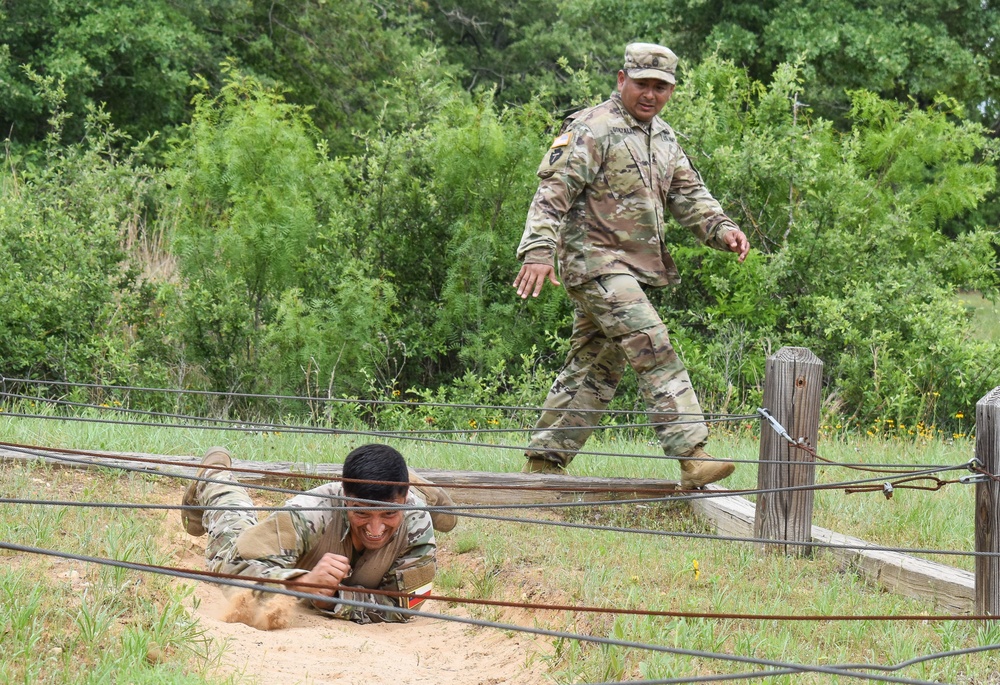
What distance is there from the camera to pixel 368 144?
11211 mm

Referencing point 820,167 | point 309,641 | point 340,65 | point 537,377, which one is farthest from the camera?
point 340,65

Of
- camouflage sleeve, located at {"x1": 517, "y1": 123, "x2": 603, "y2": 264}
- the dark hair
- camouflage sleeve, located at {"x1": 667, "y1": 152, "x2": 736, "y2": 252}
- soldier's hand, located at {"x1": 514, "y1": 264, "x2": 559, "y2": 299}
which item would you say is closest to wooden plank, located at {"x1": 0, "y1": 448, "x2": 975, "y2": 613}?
the dark hair

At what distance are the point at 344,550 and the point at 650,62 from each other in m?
2.94

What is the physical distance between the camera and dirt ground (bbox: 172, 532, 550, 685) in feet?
13.8

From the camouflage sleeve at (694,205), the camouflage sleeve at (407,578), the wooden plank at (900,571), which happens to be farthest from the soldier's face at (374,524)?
the camouflage sleeve at (694,205)

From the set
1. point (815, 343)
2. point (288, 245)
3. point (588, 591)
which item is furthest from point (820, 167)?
point (588, 591)

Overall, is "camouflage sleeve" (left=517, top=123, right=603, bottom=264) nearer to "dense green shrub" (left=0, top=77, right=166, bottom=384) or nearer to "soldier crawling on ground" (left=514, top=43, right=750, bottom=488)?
"soldier crawling on ground" (left=514, top=43, right=750, bottom=488)

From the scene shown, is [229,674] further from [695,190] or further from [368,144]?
[368,144]

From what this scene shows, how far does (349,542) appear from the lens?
5215mm

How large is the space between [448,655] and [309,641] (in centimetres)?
56

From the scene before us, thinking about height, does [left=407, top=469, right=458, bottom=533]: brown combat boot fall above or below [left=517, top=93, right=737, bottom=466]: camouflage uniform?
below

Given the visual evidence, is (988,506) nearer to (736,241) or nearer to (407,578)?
(736,241)

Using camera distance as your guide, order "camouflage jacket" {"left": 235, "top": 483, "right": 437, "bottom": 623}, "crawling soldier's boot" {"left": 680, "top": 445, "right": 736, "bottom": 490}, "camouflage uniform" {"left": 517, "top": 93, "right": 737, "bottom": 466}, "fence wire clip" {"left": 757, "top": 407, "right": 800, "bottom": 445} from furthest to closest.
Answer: "camouflage uniform" {"left": 517, "top": 93, "right": 737, "bottom": 466}
"crawling soldier's boot" {"left": 680, "top": 445, "right": 736, "bottom": 490}
"fence wire clip" {"left": 757, "top": 407, "right": 800, "bottom": 445}
"camouflage jacket" {"left": 235, "top": 483, "right": 437, "bottom": 623}

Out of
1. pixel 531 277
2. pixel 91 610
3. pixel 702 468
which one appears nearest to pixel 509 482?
pixel 702 468
